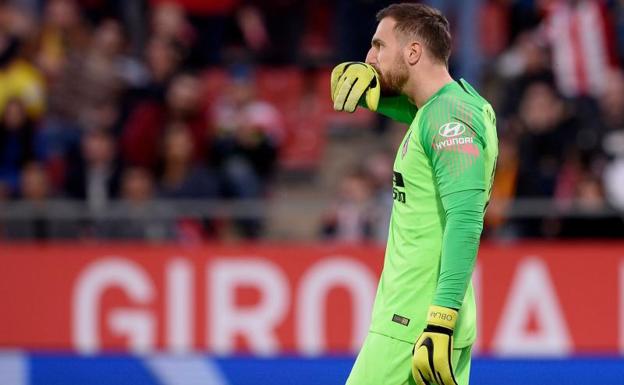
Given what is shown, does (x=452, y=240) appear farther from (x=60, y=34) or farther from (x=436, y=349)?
(x=60, y=34)

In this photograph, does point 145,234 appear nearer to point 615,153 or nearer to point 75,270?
point 75,270

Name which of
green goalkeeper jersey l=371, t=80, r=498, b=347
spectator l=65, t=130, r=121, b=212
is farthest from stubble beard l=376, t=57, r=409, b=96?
spectator l=65, t=130, r=121, b=212

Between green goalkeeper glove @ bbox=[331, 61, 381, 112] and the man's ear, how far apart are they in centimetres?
21

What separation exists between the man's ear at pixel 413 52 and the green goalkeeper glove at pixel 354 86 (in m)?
0.21

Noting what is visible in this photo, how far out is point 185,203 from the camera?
9703 millimetres

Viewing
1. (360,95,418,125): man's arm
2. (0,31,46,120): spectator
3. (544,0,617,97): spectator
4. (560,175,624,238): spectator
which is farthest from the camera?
(0,31,46,120): spectator

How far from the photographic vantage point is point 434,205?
407cm

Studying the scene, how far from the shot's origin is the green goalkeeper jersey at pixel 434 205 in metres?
3.90

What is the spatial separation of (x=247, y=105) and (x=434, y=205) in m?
6.69

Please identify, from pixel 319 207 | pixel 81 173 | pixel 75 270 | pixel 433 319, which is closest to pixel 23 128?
pixel 81 173

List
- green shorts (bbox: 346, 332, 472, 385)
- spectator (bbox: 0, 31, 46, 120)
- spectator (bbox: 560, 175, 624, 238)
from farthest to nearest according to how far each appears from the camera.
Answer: spectator (bbox: 0, 31, 46, 120) < spectator (bbox: 560, 175, 624, 238) < green shorts (bbox: 346, 332, 472, 385)

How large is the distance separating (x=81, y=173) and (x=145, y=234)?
84cm

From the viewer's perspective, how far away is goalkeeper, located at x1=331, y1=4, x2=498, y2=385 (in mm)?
3875

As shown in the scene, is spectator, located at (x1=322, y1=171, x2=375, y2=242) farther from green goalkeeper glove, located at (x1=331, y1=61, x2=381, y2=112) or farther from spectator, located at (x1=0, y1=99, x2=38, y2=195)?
green goalkeeper glove, located at (x1=331, y1=61, x2=381, y2=112)
